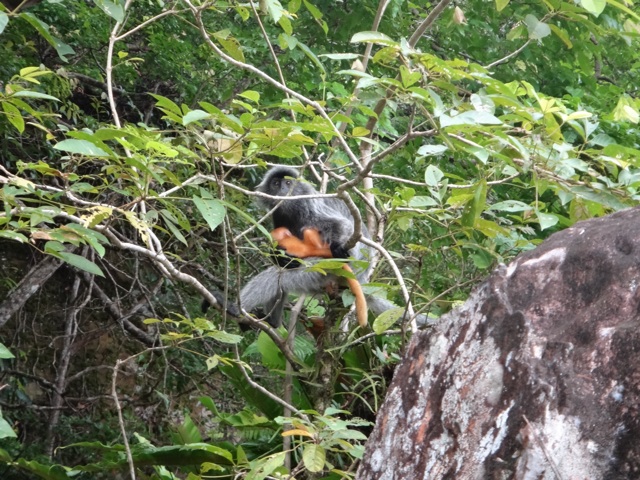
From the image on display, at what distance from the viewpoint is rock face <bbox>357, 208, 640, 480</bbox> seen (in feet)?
5.07

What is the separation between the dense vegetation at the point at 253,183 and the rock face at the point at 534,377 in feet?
2.33

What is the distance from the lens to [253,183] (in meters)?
6.41

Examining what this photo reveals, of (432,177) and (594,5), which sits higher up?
(594,5)

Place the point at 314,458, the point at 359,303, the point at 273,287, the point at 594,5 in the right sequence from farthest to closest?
the point at 273,287, the point at 359,303, the point at 594,5, the point at 314,458

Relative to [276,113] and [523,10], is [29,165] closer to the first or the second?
[276,113]

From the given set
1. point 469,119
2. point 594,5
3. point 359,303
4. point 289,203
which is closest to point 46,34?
point 469,119

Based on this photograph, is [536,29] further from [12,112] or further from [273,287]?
[273,287]

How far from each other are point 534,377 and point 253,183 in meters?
4.92

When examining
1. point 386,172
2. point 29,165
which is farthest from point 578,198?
point 386,172

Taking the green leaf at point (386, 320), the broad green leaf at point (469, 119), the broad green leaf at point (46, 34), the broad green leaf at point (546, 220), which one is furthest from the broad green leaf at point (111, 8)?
the broad green leaf at point (546, 220)

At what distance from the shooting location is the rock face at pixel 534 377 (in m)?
1.55

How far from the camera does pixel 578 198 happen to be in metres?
2.97

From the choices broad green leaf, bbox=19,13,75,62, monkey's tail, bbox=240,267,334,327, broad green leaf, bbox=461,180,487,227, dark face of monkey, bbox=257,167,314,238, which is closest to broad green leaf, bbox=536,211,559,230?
broad green leaf, bbox=461,180,487,227

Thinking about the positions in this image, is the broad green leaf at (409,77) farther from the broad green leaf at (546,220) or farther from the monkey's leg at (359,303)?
the monkey's leg at (359,303)
